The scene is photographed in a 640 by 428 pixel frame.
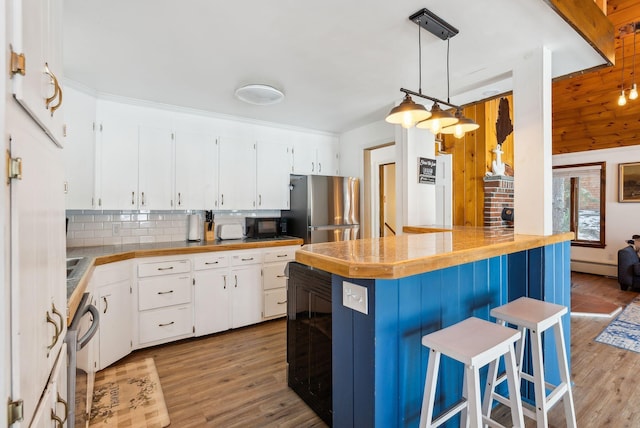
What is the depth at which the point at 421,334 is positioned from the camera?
4.82 ft

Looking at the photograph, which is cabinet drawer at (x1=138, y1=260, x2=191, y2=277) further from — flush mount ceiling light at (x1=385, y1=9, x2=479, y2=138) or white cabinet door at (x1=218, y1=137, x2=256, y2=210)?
flush mount ceiling light at (x1=385, y1=9, x2=479, y2=138)

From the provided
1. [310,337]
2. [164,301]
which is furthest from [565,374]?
[164,301]

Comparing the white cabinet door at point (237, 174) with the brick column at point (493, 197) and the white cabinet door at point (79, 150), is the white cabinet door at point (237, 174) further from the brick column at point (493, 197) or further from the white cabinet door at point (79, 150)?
the brick column at point (493, 197)

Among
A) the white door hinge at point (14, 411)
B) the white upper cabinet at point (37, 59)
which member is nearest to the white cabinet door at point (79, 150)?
the white upper cabinet at point (37, 59)

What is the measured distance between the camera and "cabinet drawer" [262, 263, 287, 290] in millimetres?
3398

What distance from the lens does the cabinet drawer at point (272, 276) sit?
134 inches

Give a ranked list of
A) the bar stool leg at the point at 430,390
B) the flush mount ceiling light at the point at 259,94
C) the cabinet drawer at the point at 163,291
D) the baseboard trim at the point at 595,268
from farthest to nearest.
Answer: the baseboard trim at the point at 595,268
the cabinet drawer at the point at 163,291
the flush mount ceiling light at the point at 259,94
the bar stool leg at the point at 430,390

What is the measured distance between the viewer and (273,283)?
3443mm

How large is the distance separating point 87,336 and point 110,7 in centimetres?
176

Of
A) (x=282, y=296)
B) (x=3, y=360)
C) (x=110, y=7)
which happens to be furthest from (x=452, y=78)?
(x=3, y=360)

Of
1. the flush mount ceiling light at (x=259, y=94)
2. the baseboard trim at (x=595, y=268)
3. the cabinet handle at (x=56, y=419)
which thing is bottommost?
the baseboard trim at (x=595, y=268)

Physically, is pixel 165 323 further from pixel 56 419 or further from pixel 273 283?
pixel 56 419

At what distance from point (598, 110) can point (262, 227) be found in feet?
18.4

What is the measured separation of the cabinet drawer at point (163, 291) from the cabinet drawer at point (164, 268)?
0.06 m
